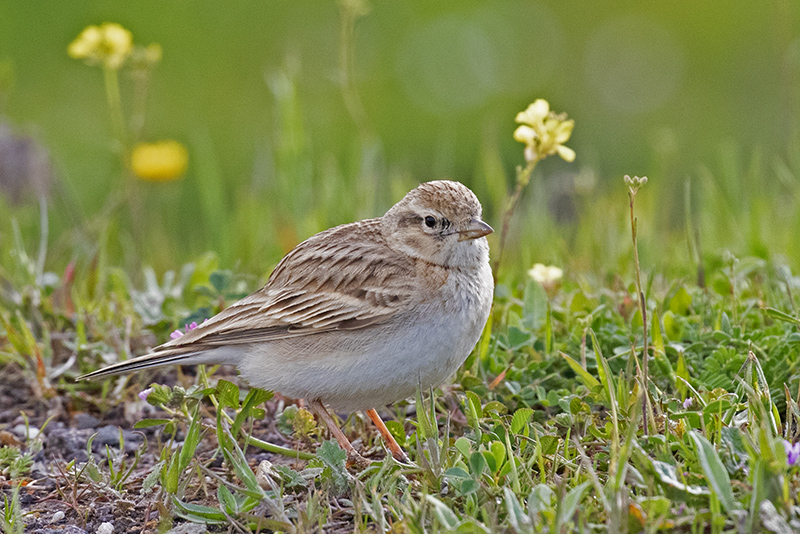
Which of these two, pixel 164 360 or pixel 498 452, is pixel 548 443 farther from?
pixel 164 360

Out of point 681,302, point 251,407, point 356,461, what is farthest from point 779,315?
point 251,407

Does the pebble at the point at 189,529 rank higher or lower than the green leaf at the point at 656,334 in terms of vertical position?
lower

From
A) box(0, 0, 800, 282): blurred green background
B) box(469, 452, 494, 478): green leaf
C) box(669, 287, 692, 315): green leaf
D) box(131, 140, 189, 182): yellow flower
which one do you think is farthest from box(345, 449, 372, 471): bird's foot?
box(131, 140, 189, 182): yellow flower

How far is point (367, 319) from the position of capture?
4.15 metres

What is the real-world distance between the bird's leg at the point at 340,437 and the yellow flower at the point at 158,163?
165 inches

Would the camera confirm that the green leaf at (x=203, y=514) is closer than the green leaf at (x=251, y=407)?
Yes

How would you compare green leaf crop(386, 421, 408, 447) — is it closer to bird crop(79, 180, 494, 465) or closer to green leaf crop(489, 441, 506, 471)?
bird crop(79, 180, 494, 465)

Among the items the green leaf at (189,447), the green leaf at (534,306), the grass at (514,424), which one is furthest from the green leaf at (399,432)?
the green leaf at (534,306)

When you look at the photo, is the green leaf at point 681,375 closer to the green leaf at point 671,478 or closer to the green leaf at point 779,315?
the green leaf at point 779,315

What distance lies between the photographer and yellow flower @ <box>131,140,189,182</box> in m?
8.02

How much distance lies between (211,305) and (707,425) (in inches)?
108

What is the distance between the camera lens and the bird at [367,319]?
13.2 ft

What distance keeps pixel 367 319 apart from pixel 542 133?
1.41m

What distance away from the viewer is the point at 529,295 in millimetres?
5059
